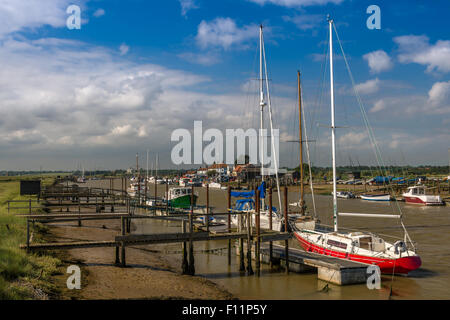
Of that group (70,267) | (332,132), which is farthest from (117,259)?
(332,132)

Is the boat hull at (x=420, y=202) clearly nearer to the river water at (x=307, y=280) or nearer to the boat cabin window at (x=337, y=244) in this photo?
the river water at (x=307, y=280)

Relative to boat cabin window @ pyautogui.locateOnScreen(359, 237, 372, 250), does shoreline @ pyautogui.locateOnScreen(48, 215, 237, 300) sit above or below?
below

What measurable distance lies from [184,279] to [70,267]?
506 cm

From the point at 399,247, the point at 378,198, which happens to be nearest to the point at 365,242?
the point at 399,247

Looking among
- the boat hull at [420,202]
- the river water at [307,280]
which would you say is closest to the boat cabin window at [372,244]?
the river water at [307,280]

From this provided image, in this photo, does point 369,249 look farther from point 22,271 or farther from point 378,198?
point 378,198

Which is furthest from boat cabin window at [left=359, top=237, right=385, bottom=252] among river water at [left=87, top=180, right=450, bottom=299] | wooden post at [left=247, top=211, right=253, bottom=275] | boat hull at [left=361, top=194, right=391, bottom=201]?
boat hull at [left=361, top=194, right=391, bottom=201]

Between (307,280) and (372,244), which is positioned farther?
(372,244)

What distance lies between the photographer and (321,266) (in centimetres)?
1800

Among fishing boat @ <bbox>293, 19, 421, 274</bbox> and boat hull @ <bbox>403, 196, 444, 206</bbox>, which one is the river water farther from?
boat hull @ <bbox>403, 196, 444, 206</bbox>

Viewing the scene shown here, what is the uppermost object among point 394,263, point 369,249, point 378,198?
point 369,249
